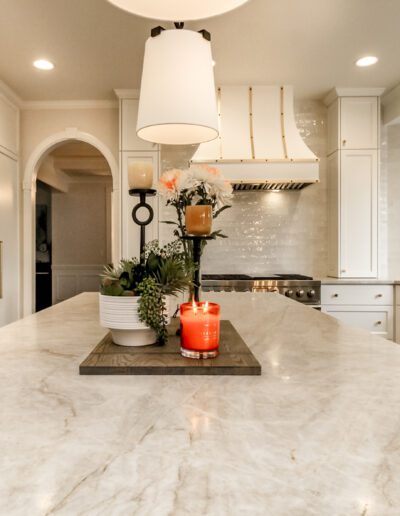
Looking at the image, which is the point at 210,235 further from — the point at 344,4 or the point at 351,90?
the point at 351,90

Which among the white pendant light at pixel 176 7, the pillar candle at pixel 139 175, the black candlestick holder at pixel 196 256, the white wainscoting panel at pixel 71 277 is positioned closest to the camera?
the white pendant light at pixel 176 7

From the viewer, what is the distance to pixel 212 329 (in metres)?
0.94

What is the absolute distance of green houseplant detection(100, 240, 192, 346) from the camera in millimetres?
969

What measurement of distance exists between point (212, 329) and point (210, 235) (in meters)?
0.29

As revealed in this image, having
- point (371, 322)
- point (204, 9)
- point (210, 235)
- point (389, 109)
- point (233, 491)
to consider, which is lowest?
point (371, 322)

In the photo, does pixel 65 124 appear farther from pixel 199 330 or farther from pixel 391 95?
pixel 199 330

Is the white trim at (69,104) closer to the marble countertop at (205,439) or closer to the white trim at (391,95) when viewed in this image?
the white trim at (391,95)

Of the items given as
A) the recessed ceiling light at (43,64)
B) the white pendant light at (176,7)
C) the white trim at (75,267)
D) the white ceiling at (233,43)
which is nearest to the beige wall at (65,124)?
the white ceiling at (233,43)

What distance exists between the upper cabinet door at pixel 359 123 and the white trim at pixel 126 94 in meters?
1.85

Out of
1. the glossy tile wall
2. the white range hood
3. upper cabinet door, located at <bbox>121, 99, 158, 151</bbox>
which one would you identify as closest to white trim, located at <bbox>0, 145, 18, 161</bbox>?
upper cabinet door, located at <bbox>121, 99, 158, 151</bbox>

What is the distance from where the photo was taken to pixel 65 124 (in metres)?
4.19

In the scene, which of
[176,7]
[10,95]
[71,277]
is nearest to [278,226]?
[10,95]

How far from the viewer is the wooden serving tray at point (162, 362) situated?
34.5 inches

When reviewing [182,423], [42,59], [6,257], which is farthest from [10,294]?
[182,423]
